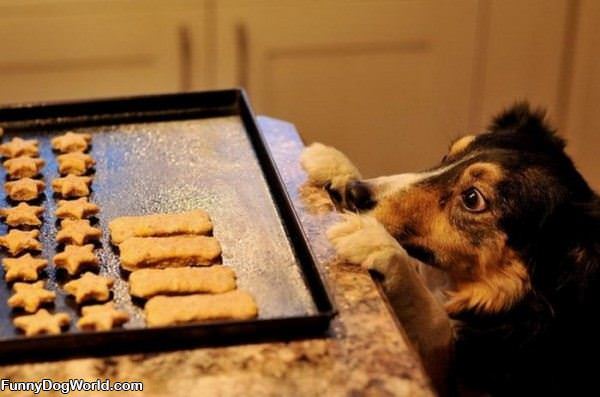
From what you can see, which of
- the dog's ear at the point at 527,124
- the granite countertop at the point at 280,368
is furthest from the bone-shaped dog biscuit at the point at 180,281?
the dog's ear at the point at 527,124

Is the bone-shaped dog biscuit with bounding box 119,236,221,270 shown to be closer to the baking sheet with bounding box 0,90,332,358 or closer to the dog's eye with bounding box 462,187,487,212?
the baking sheet with bounding box 0,90,332,358

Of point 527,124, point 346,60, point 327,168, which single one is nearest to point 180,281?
point 327,168

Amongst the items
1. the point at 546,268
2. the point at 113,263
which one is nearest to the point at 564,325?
the point at 546,268

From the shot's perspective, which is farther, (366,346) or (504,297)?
(504,297)

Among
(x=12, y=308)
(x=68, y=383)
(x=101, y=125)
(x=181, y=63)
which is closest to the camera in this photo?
(x=68, y=383)

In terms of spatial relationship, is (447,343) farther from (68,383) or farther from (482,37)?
(482,37)

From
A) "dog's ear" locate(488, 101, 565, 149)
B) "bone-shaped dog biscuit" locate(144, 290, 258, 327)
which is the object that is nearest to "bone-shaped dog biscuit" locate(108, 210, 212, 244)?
"bone-shaped dog biscuit" locate(144, 290, 258, 327)
